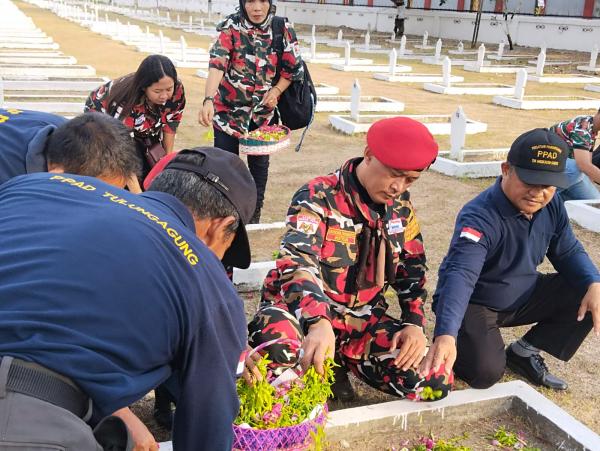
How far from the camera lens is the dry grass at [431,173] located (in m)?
3.58

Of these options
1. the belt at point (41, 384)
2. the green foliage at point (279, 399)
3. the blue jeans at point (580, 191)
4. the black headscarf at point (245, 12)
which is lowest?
the blue jeans at point (580, 191)

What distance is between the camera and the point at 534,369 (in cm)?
350

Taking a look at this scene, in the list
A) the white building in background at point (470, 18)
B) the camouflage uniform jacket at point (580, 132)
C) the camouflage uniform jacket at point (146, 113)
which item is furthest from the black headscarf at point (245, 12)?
the white building in background at point (470, 18)

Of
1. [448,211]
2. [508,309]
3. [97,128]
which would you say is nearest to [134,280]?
[97,128]

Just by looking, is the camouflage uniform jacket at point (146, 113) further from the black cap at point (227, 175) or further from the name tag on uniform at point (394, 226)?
the black cap at point (227, 175)

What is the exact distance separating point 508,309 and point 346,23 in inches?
1619

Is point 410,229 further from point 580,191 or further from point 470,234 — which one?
point 580,191

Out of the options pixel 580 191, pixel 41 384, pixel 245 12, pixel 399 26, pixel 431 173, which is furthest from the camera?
pixel 399 26

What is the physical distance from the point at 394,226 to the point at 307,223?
442 millimetres

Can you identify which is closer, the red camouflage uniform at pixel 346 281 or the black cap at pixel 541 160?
the red camouflage uniform at pixel 346 281

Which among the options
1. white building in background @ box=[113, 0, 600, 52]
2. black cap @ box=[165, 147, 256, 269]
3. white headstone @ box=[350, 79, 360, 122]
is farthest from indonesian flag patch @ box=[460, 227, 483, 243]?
white building in background @ box=[113, 0, 600, 52]

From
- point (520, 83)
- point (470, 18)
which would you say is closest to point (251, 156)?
point (520, 83)

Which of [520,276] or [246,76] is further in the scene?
[246,76]

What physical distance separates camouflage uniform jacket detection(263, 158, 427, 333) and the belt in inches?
51.2
